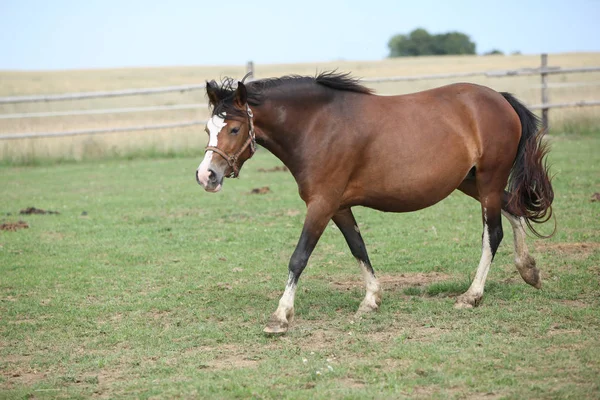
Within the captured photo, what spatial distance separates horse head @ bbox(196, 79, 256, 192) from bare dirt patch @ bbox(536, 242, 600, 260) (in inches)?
163

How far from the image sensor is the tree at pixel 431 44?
302 ft

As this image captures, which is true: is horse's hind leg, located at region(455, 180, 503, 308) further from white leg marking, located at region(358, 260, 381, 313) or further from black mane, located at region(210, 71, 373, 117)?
black mane, located at region(210, 71, 373, 117)

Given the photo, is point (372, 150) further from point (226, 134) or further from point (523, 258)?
point (523, 258)

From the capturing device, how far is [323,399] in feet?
15.3

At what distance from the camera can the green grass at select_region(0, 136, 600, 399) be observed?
5.06 m

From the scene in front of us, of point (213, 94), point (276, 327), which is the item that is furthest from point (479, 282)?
point (213, 94)

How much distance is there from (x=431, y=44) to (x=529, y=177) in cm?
8955

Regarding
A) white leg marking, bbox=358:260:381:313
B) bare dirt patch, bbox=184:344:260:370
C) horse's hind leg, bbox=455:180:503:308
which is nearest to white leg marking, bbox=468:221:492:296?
horse's hind leg, bbox=455:180:503:308

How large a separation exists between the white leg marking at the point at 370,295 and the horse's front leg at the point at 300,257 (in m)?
0.77

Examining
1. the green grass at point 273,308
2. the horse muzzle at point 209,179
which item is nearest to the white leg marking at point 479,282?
the green grass at point 273,308

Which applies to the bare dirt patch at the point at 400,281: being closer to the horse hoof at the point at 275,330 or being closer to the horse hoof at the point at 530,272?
the horse hoof at the point at 530,272

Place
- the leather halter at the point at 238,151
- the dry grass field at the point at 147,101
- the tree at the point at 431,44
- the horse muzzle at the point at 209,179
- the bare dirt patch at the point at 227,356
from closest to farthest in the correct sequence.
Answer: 1. the bare dirt patch at the point at 227,356
2. the horse muzzle at the point at 209,179
3. the leather halter at the point at 238,151
4. the dry grass field at the point at 147,101
5. the tree at the point at 431,44

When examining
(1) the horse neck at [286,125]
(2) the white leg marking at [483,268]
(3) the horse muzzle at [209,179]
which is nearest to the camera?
(3) the horse muzzle at [209,179]

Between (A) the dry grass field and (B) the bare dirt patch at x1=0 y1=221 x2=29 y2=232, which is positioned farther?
(A) the dry grass field
